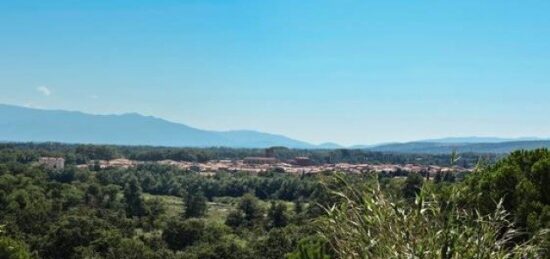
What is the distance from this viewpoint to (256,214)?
284 ft

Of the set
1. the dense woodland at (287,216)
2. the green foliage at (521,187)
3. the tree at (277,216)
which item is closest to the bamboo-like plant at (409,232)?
the dense woodland at (287,216)

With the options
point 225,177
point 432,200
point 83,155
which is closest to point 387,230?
point 432,200

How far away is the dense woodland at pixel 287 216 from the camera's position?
947cm

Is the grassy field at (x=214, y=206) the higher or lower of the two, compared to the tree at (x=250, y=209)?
lower

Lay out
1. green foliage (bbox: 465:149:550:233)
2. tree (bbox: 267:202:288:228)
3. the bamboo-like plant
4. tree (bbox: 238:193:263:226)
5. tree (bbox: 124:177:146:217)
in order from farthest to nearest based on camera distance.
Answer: tree (bbox: 124:177:146:217) → tree (bbox: 238:193:263:226) → tree (bbox: 267:202:288:228) → green foliage (bbox: 465:149:550:233) → the bamboo-like plant

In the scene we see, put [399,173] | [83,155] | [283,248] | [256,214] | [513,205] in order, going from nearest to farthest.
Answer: [513,205] < [283,248] < [256,214] < [399,173] < [83,155]

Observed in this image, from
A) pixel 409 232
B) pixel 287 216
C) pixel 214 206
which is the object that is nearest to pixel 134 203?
pixel 214 206

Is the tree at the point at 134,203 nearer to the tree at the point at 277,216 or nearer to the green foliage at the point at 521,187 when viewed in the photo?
the tree at the point at 277,216

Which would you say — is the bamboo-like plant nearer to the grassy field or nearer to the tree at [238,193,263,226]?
the tree at [238,193,263,226]

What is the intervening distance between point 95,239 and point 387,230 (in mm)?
51592

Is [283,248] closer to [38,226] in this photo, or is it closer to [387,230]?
[38,226]

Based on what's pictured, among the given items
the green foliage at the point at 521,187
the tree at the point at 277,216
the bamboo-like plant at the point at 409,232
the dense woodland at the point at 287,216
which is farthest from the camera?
the tree at the point at 277,216

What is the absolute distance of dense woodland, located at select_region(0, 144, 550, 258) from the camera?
9.47 meters

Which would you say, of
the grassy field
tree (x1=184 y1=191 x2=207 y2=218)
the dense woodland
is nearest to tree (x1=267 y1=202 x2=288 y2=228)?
the dense woodland
